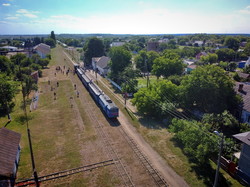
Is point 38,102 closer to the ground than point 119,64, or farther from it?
closer to the ground

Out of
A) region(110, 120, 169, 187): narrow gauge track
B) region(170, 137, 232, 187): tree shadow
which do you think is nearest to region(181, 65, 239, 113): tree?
region(170, 137, 232, 187): tree shadow

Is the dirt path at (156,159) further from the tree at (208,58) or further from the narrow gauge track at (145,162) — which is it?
the tree at (208,58)

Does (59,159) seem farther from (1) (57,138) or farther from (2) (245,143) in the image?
(2) (245,143)

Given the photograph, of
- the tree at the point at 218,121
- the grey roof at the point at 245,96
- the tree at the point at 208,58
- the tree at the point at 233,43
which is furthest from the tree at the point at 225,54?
the tree at the point at 218,121

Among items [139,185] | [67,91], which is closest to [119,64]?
[67,91]

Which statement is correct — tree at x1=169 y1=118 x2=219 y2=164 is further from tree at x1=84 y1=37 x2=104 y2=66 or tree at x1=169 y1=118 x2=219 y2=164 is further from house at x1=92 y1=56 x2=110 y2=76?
tree at x1=84 y1=37 x2=104 y2=66

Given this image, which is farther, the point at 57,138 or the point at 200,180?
the point at 57,138

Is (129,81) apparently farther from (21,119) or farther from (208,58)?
(208,58)
